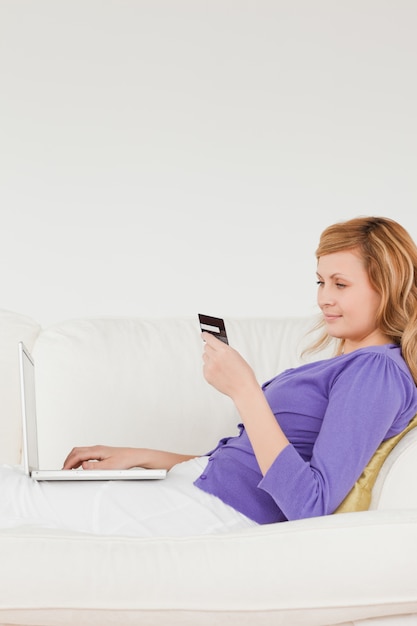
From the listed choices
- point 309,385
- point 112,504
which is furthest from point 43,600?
point 309,385

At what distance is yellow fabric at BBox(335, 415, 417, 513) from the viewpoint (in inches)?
64.1

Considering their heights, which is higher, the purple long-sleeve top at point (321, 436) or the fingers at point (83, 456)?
the purple long-sleeve top at point (321, 436)

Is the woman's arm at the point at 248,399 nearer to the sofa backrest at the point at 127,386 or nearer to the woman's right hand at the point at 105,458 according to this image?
the woman's right hand at the point at 105,458

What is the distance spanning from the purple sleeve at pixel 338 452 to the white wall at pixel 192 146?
6.35 feet

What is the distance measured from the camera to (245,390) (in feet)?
5.26

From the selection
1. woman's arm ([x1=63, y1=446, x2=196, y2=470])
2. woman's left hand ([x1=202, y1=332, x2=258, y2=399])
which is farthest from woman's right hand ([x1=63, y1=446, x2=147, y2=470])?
woman's left hand ([x1=202, y1=332, x2=258, y2=399])

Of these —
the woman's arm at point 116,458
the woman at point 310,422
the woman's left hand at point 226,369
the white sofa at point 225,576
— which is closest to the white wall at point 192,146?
the woman's arm at point 116,458

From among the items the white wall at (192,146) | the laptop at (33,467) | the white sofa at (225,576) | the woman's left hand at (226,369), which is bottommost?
the white sofa at (225,576)

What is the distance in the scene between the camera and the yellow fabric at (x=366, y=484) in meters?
1.63

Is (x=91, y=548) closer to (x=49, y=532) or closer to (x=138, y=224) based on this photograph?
(x=49, y=532)

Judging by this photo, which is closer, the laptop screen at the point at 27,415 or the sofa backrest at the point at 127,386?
the laptop screen at the point at 27,415

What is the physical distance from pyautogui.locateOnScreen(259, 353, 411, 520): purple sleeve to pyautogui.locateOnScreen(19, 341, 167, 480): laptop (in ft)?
0.89

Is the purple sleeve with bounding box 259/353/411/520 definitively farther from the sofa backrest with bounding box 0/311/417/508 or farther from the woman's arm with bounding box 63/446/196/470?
the sofa backrest with bounding box 0/311/417/508

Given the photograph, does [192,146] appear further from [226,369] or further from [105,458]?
[226,369]
